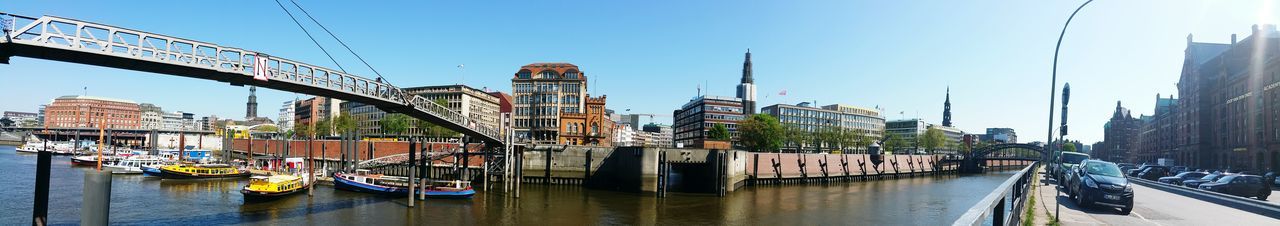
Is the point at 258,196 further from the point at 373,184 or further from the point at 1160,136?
the point at 1160,136

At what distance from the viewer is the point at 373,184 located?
163 feet

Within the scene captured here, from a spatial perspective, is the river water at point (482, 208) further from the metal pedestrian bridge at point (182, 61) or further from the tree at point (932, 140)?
the tree at point (932, 140)

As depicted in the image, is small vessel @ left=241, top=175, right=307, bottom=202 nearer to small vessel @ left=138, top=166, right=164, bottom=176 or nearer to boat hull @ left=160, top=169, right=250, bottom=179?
boat hull @ left=160, top=169, right=250, bottom=179

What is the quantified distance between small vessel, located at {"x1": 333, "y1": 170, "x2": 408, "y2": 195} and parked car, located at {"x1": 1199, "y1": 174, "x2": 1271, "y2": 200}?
51.6m

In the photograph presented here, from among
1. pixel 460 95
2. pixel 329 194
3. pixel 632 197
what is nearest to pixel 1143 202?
pixel 632 197

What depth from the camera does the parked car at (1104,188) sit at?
738 inches

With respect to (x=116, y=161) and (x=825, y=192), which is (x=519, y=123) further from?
(x=825, y=192)

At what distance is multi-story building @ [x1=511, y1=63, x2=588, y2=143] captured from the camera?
11012 cm

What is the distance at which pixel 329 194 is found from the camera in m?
49.3

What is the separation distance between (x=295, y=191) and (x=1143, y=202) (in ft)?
172

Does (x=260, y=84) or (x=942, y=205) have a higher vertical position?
(x=260, y=84)

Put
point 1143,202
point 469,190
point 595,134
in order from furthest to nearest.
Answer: point 595,134, point 469,190, point 1143,202

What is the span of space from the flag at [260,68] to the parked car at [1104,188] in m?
32.2

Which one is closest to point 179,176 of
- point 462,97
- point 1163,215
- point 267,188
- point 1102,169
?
point 267,188
